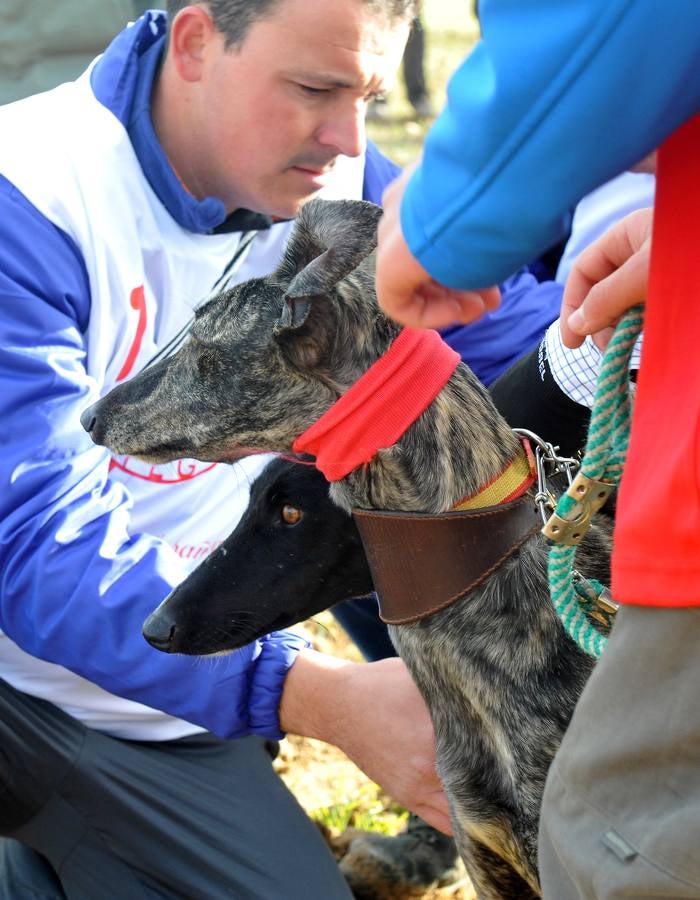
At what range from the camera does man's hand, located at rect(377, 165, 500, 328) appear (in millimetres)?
1402

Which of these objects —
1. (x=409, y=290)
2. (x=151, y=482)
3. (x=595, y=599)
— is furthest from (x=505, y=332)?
(x=409, y=290)

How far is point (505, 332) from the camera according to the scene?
3.66 m

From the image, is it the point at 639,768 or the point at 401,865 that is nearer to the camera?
the point at 639,768

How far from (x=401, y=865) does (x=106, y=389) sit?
1590 millimetres

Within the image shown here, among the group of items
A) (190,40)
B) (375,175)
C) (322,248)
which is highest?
(190,40)

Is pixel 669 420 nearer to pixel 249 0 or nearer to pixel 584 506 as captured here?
pixel 584 506

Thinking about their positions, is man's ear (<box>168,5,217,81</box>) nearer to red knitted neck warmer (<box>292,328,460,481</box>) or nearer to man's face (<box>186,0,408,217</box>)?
man's face (<box>186,0,408,217</box>)

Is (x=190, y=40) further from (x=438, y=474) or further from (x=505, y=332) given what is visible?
(x=438, y=474)

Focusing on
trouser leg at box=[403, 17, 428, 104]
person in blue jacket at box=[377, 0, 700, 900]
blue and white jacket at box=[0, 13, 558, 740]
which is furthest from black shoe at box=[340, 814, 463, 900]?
trouser leg at box=[403, 17, 428, 104]

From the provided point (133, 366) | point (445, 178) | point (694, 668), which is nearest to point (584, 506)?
point (694, 668)

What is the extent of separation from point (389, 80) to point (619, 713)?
2.35 metres

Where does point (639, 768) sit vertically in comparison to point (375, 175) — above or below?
above

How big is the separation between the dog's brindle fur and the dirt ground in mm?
1361

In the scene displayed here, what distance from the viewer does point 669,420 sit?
1319 mm
